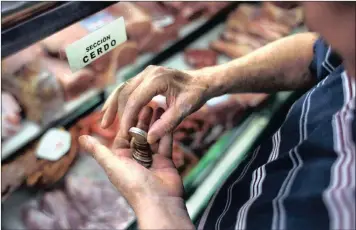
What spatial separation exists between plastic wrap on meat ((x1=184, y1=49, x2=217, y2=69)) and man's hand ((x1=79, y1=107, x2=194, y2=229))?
2.92 feet

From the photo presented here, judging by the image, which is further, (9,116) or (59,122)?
(59,122)

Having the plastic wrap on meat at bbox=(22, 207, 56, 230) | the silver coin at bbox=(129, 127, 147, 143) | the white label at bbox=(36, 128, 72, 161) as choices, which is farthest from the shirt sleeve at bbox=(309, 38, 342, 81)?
the plastic wrap on meat at bbox=(22, 207, 56, 230)

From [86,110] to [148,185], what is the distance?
73cm

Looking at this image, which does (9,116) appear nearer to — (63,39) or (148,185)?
(63,39)

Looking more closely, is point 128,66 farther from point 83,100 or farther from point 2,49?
point 2,49

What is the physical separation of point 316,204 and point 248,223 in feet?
0.53

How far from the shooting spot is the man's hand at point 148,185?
2.92 ft

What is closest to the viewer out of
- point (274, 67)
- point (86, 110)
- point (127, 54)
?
point (274, 67)

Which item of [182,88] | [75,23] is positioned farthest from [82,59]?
[182,88]

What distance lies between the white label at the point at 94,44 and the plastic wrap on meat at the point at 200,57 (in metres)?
0.78

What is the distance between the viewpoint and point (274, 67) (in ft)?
4.44

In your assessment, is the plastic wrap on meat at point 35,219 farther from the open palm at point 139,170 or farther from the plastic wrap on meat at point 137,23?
the plastic wrap on meat at point 137,23

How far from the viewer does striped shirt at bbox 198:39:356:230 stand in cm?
79

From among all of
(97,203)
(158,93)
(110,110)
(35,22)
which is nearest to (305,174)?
(158,93)
